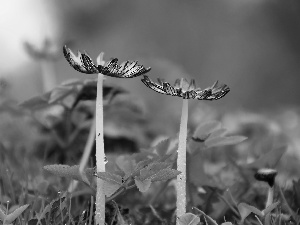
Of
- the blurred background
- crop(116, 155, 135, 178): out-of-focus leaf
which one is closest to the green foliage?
crop(116, 155, 135, 178): out-of-focus leaf

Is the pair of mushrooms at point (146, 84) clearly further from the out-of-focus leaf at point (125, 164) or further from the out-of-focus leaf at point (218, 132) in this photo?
the out-of-focus leaf at point (218, 132)

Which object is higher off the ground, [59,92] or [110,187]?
[59,92]

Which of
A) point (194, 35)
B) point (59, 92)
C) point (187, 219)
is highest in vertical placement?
point (194, 35)

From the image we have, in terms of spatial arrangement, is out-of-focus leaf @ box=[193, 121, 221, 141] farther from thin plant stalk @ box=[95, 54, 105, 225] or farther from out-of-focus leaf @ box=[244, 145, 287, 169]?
thin plant stalk @ box=[95, 54, 105, 225]

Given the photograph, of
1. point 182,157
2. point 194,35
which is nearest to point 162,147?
point 182,157

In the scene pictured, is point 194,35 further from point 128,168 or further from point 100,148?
point 100,148
